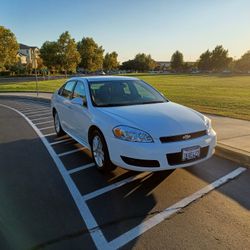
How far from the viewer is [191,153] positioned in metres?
4.25

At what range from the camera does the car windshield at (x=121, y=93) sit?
537cm

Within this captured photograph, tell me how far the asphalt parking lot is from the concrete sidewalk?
240 millimetres

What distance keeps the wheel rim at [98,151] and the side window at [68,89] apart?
198cm

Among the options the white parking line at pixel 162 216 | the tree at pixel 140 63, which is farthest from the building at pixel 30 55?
the tree at pixel 140 63

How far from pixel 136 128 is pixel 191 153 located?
865 millimetres

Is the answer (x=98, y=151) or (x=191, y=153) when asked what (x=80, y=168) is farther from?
(x=191, y=153)

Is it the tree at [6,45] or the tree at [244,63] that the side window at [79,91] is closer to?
the tree at [6,45]

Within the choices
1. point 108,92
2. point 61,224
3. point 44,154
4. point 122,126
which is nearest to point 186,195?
point 122,126

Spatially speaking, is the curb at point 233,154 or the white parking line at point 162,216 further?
the curb at point 233,154

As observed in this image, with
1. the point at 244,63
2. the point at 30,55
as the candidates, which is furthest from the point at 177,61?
the point at 30,55

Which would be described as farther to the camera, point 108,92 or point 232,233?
point 108,92

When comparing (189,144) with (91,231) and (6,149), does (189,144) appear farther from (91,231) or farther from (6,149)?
(6,149)

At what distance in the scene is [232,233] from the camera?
318 cm

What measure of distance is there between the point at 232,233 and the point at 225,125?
5.46 meters
